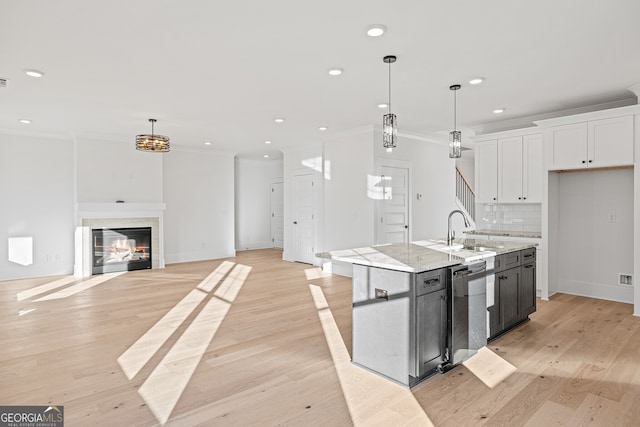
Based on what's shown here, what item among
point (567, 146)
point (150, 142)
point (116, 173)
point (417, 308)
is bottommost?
point (417, 308)

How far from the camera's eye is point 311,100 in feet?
16.3

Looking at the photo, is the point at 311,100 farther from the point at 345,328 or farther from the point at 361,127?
the point at 345,328

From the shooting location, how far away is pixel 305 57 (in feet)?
11.6

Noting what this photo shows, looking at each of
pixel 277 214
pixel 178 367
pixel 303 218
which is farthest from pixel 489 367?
pixel 277 214

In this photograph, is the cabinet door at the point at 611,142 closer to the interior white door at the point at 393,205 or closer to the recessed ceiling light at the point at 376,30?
the interior white door at the point at 393,205

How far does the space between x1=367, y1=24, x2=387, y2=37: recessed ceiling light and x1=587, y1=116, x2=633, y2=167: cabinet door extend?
3505mm

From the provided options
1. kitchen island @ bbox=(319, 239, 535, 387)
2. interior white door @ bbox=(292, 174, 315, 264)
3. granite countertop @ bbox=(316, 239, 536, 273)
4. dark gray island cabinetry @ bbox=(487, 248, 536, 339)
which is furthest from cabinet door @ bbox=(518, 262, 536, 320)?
interior white door @ bbox=(292, 174, 315, 264)

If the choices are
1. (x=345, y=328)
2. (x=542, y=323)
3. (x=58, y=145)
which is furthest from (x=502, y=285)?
(x=58, y=145)

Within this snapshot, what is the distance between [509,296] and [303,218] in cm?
528

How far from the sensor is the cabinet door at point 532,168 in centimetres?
546

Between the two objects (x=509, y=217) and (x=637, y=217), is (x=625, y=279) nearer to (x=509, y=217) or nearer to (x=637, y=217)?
(x=637, y=217)

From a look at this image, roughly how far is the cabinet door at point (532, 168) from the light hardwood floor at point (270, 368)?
1512mm

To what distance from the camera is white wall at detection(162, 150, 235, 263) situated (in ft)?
28.0

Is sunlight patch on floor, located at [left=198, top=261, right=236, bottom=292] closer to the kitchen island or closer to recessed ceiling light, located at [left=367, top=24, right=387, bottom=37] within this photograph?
the kitchen island
